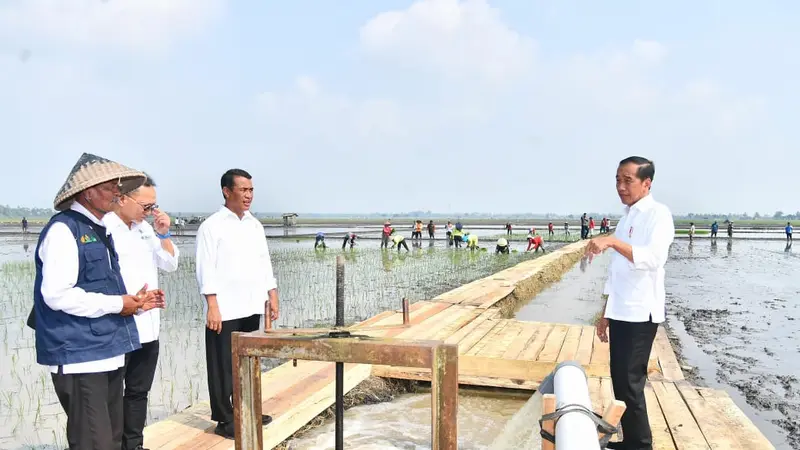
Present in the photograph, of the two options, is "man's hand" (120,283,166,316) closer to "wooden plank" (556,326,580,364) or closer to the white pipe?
the white pipe

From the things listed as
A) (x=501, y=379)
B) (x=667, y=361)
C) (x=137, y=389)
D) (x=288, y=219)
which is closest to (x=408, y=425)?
(x=501, y=379)

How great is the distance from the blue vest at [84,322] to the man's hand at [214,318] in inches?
27.8

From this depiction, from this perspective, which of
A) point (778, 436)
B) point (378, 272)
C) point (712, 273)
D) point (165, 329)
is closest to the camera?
point (778, 436)

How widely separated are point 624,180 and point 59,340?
2.97m

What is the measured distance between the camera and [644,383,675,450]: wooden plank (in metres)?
3.12

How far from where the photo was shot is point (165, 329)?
24.1 ft

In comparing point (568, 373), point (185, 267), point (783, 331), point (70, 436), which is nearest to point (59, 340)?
point (70, 436)

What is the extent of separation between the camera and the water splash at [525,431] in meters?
2.56

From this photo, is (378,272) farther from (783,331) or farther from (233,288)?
(233,288)

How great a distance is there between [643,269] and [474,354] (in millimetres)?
2491

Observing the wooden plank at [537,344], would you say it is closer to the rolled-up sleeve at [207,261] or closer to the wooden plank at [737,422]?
the wooden plank at [737,422]

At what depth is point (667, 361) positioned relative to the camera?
495 cm

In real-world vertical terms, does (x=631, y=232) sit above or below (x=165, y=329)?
above

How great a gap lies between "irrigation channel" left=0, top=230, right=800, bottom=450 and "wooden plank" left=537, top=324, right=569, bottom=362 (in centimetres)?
6
